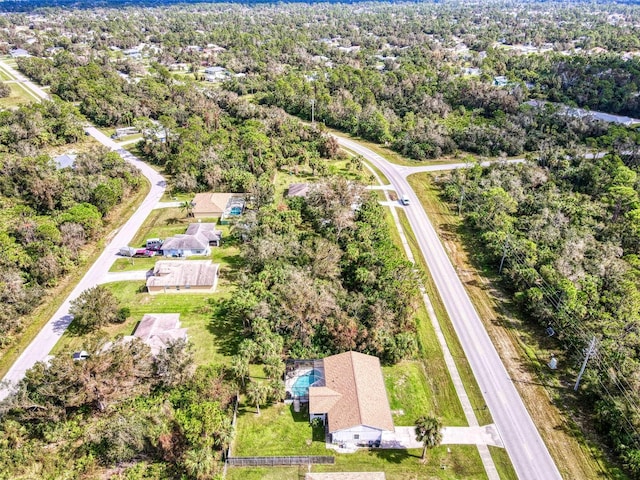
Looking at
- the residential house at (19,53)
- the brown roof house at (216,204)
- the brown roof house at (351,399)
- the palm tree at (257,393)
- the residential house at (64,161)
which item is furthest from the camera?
the residential house at (19,53)

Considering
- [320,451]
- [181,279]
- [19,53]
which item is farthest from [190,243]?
[19,53]

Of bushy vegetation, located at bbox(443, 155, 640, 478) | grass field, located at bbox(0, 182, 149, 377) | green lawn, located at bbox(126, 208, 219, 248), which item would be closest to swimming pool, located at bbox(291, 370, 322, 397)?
bushy vegetation, located at bbox(443, 155, 640, 478)

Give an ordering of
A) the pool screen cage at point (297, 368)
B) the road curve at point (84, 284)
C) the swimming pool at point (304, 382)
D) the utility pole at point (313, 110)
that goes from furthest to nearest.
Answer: the utility pole at point (313, 110) < the road curve at point (84, 284) < the pool screen cage at point (297, 368) < the swimming pool at point (304, 382)

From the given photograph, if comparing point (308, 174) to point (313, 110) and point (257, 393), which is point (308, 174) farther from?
point (257, 393)

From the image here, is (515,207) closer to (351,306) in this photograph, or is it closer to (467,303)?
Result: (467,303)

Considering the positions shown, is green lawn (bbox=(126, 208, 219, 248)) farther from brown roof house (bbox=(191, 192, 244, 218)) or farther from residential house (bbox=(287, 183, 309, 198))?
residential house (bbox=(287, 183, 309, 198))

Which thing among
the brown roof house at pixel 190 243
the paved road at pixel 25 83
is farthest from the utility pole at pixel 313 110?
the paved road at pixel 25 83

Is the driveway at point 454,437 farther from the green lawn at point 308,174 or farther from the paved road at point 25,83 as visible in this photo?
the paved road at point 25,83

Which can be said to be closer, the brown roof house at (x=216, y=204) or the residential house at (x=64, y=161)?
the brown roof house at (x=216, y=204)
